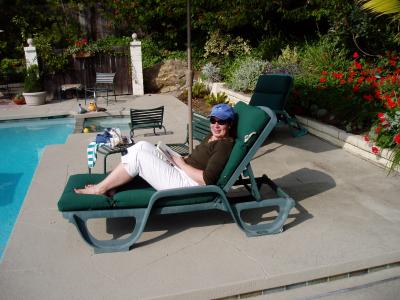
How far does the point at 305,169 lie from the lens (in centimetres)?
524

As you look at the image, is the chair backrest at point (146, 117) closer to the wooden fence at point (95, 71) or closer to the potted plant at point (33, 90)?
the potted plant at point (33, 90)

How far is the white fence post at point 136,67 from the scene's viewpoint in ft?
42.7

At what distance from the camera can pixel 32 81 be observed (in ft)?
38.5

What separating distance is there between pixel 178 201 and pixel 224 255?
59cm

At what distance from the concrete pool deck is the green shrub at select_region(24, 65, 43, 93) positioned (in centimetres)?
798

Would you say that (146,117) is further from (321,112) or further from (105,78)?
(105,78)

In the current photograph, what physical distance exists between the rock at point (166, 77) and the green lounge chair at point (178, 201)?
33.4ft

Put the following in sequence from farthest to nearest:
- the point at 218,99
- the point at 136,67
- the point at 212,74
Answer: the point at 136,67 → the point at 212,74 → the point at 218,99

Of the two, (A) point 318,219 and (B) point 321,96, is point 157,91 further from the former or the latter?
(A) point 318,219

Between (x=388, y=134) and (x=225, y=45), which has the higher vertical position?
(x=225, y=45)

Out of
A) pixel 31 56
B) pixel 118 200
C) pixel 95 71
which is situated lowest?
pixel 95 71

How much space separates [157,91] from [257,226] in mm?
10814

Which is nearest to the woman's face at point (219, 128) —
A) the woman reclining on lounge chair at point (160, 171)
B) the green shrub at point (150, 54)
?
the woman reclining on lounge chair at point (160, 171)

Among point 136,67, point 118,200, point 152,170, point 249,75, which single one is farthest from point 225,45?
point 118,200
